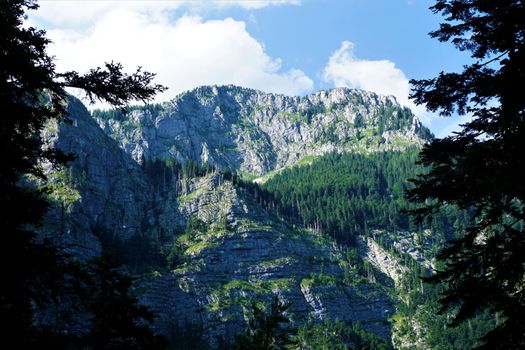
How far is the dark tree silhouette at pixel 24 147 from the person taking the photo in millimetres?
11656

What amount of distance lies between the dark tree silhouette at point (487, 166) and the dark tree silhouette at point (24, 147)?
31.7 feet

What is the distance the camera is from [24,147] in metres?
14.0

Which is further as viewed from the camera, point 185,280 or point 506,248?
point 185,280

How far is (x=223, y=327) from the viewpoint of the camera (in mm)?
184750

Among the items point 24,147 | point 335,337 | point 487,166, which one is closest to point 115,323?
point 24,147

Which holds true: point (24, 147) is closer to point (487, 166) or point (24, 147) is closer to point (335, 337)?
point (487, 166)

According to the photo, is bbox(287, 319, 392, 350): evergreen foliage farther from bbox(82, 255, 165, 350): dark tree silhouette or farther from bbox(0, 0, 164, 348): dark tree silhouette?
bbox(0, 0, 164, 348): dark tree silhouette

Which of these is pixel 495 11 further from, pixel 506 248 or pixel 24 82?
pixel 24 82

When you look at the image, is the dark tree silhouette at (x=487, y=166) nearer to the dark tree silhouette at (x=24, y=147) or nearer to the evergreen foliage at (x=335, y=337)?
the dark tree silhouette at (x=24, y=147)

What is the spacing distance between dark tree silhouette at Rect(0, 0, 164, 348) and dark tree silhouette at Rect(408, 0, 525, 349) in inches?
380

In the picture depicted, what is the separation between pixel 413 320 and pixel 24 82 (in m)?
202

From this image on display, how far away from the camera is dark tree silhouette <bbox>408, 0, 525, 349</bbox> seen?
36.6 ft

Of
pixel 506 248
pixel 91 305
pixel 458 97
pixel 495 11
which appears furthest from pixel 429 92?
pixel 91 305

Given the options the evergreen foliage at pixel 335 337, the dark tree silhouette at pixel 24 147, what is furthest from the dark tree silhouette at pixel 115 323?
the evergreen foliage at pixel 335 337
